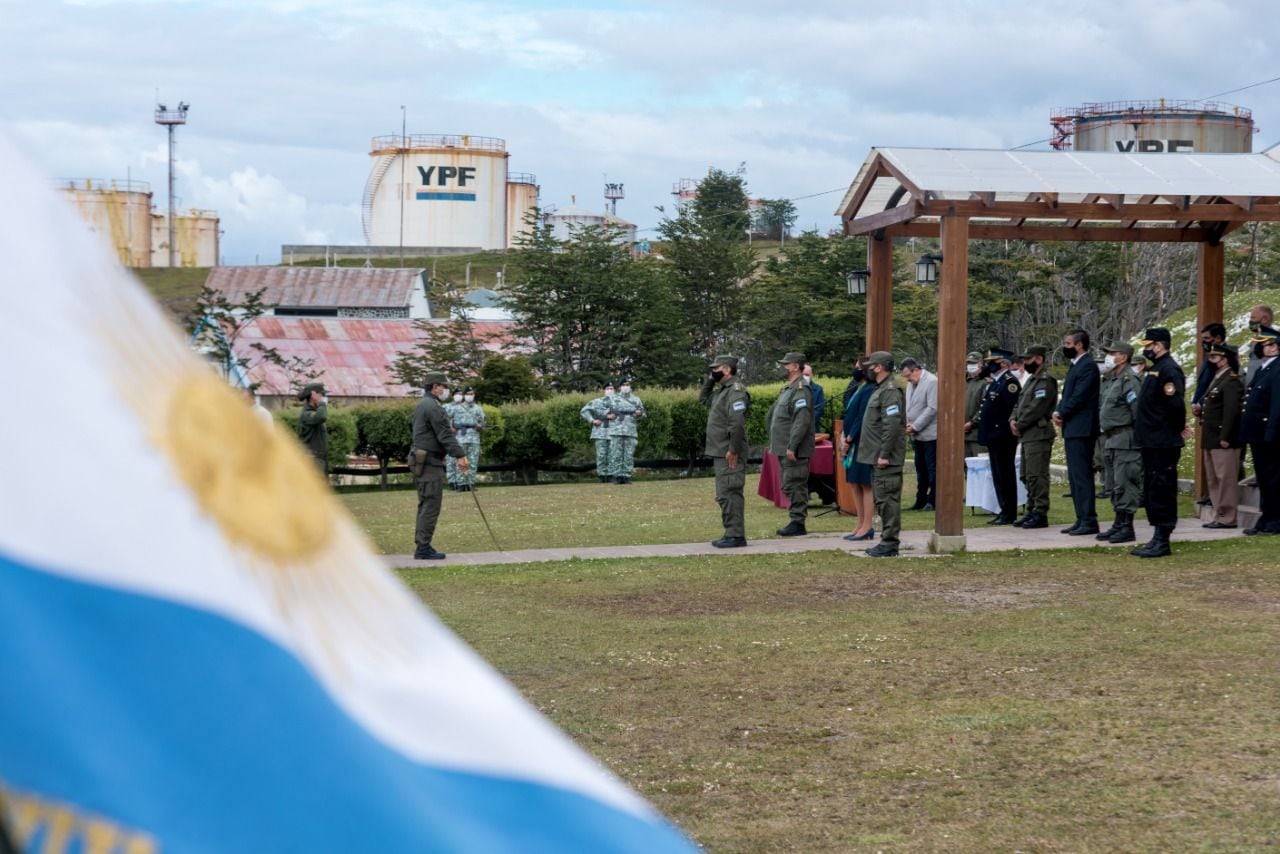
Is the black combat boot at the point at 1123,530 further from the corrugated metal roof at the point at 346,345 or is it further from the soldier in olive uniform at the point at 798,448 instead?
the corrugated metal roof at the point at 346,345

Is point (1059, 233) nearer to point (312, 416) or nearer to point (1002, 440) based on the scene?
point (1002, 440)

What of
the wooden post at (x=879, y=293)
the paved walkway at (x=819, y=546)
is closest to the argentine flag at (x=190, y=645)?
the paved walkway at (x=819, y=546)

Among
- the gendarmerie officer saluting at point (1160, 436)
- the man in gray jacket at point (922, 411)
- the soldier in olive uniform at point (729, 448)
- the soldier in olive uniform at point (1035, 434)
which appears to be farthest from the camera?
the man in gray jacket at point (922, 411)

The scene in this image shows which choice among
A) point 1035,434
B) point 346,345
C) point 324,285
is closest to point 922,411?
point 1035,434

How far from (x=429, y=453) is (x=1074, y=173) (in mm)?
6799

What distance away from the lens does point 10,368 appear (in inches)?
42.4

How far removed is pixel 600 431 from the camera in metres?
28.1

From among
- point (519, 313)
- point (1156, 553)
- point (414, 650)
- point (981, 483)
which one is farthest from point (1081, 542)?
point (519, 313)

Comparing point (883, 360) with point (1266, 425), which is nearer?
point (1266, 425)

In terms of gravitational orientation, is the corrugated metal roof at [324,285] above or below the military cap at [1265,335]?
above

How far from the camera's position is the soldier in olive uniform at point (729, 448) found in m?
14.9

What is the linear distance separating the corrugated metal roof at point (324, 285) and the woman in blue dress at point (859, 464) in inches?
2232

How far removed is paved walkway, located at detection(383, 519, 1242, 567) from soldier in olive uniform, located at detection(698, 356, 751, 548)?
0.27 m

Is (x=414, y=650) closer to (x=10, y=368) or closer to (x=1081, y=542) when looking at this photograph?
(x=10, y=368)
